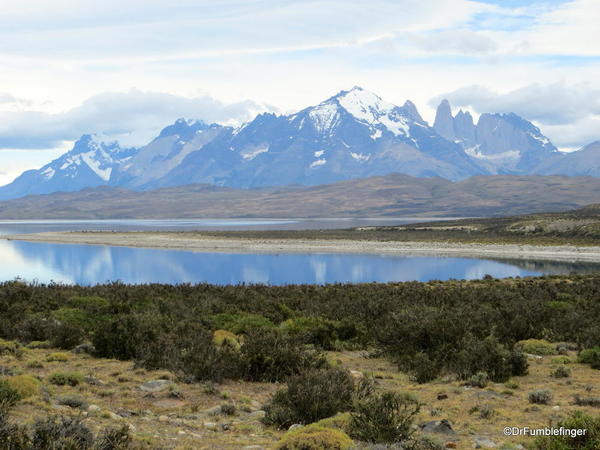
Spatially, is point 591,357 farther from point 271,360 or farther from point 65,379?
point 65,379

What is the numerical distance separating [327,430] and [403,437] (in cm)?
115

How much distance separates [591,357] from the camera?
610 inches

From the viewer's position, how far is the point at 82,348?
53.4 ft

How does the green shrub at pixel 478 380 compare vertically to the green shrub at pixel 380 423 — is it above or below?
below

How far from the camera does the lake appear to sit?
56.4 metres

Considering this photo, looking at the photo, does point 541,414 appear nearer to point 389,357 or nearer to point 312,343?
Result: point 389,357

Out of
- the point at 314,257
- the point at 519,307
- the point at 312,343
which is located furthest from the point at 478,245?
the point at 312,343

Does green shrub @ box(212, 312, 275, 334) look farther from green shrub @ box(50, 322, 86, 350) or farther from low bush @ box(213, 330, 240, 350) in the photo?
green shrub @ box(50, 322, 86, 350)

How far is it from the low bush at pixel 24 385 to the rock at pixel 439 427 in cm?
653

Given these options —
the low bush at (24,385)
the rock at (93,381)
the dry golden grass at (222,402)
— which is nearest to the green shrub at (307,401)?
the dry golden grass at (222,402)

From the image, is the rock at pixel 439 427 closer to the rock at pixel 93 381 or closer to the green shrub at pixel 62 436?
A: the green shrub at pixel 62 436

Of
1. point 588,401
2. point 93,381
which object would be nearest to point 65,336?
point 93,381

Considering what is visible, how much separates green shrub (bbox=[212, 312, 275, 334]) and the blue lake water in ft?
102

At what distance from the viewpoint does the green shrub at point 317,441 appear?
26.4 ft
